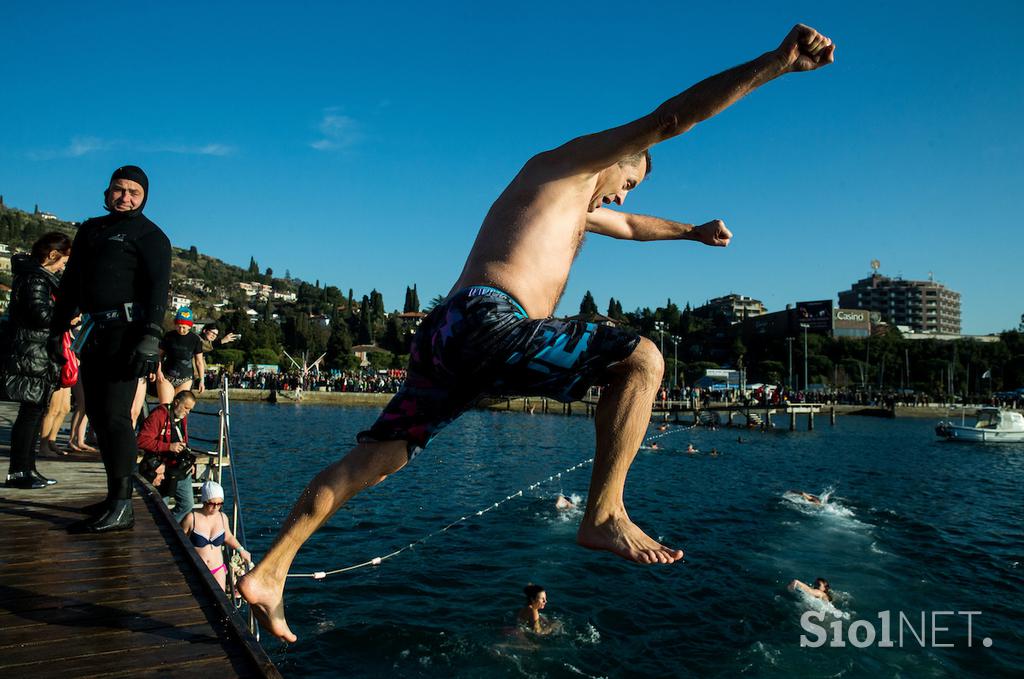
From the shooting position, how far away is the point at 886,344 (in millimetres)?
129875

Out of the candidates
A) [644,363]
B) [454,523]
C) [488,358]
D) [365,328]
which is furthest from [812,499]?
[365,328]

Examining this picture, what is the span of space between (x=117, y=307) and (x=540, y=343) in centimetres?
337

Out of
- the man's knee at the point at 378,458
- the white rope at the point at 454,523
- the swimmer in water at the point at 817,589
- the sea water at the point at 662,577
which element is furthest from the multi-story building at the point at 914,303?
the man's knee at the point at 378,458

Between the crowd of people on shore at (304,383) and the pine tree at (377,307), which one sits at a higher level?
the pine tree at (377,307)

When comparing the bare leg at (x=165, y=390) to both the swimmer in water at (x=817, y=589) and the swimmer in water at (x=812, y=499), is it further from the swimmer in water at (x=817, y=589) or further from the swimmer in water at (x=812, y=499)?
the swimmer in water at (x=812, y=499)

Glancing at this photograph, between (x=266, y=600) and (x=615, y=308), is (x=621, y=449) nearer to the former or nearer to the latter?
(x=266, y=600)

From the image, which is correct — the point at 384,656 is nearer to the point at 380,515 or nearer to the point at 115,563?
the point at 115,563

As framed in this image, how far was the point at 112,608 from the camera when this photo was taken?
10.7 feet

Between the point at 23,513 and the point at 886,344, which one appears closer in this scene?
the point at 23,513

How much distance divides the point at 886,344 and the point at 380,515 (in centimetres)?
13441

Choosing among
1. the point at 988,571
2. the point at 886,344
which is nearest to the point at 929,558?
the point at 988,571

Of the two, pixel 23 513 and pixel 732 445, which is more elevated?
pixel 23 513

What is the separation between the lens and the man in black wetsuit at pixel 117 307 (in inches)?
172

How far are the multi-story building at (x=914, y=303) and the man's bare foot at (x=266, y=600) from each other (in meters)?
212
